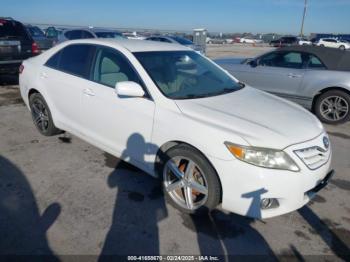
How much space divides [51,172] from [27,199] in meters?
0.64

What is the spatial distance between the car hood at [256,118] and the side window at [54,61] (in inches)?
90.6

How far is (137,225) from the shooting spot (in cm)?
289

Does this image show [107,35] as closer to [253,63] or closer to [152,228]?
[253,63]

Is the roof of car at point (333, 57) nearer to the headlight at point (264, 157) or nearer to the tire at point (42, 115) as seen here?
the headlight at point (264, 157)

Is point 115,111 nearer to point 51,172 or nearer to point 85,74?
point 85,74

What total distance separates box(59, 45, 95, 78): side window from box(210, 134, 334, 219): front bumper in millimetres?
2219

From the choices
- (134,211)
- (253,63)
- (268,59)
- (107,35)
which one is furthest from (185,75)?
(107,35)

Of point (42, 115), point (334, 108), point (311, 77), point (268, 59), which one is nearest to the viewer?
point (42, 115)

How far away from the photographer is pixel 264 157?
257cm

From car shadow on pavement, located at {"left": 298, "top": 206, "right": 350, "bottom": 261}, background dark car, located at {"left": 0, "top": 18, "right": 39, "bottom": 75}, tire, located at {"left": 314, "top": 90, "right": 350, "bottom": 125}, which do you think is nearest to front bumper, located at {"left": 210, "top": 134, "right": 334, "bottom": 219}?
car shadow on pavement, located at {"left": 298, "top": 206, "right": 350, "bottom": 261}

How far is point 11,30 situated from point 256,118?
7.93 meters

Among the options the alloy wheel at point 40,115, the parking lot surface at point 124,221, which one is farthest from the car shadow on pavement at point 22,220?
the alloy wheel at point 40,115

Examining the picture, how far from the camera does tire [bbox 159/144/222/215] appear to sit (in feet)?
9.13

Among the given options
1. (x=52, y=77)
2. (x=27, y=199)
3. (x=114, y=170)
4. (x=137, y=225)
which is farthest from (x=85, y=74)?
(x=137, y=225)
